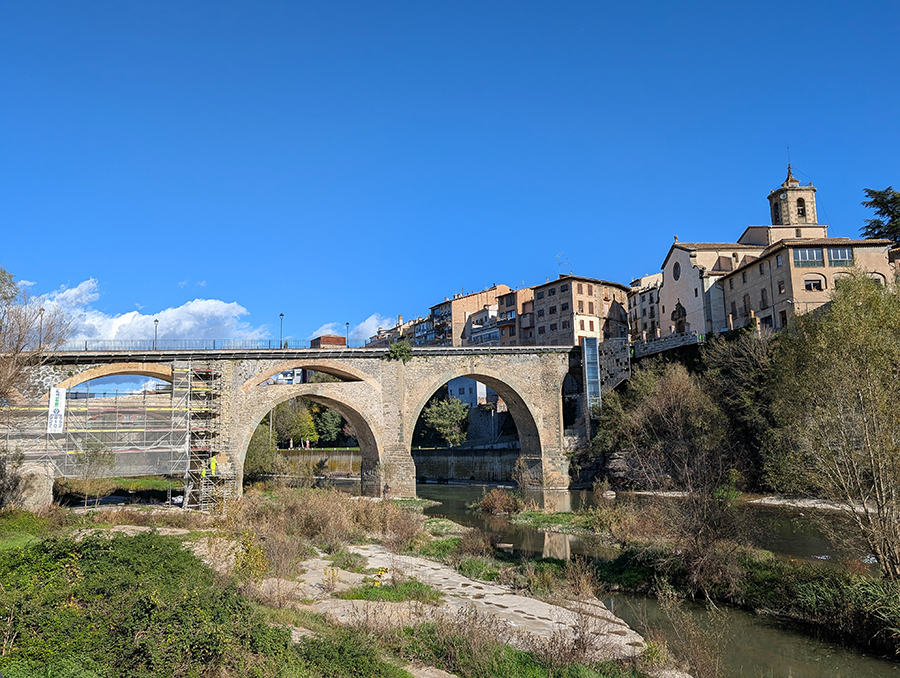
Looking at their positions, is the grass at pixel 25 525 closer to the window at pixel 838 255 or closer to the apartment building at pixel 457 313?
the window at pixel 838 255

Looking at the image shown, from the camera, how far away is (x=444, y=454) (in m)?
49.2

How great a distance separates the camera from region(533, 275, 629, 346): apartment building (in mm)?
54562

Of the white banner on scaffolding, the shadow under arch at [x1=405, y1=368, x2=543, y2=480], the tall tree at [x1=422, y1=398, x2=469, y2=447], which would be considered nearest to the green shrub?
the white banner on scaffolding

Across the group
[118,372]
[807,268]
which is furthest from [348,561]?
[807,268]

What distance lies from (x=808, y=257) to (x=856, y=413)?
27.2 meters

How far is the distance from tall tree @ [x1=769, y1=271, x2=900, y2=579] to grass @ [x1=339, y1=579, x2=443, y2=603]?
688cm

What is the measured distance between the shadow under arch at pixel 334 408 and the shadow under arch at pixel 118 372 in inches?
189

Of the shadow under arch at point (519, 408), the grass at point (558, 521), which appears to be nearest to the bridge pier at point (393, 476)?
the shadow under arch at point (519, 408)

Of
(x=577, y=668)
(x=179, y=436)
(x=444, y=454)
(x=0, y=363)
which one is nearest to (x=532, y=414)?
(x=444, y=454)

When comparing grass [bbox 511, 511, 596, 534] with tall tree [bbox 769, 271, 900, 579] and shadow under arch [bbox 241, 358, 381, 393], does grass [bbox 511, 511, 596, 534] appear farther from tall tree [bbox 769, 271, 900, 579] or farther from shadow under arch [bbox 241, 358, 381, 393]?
shadow under arch [bbox 241, 358, 381, 393]

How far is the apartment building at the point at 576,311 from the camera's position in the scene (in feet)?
179

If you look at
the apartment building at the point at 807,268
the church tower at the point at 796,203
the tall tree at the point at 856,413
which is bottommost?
the tall tree at the point at 856,413

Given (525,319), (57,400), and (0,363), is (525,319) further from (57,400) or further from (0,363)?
(0,363)

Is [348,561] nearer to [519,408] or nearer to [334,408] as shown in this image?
[334,408]
